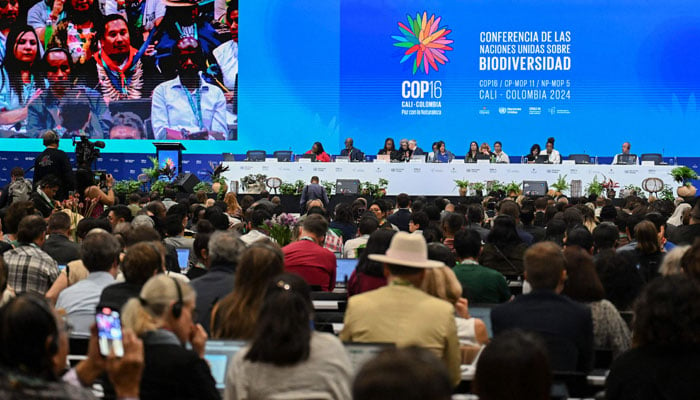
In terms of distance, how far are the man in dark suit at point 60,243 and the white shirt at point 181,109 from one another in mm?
14240

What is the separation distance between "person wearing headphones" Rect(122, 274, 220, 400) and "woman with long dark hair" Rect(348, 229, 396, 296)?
1994 millimetres

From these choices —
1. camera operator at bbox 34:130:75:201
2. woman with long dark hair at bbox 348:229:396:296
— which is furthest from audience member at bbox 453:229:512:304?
camera operator at bbox 34:130:75:201

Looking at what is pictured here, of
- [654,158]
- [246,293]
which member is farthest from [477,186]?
[246,293]

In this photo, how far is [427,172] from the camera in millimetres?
16312

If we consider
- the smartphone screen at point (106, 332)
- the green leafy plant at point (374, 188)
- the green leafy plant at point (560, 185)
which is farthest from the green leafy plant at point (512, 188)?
the smartphone screen at point (106, 332)

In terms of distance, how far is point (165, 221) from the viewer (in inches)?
299

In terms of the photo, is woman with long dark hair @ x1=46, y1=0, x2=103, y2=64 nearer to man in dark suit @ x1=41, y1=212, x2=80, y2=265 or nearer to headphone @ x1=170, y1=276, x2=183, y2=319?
man in dark suit @ x1=41, y1=212, x2=80, y2=265

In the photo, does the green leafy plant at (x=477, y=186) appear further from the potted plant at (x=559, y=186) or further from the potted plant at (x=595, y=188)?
the potted plant at (x=595, y=188)

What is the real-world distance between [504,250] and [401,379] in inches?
197

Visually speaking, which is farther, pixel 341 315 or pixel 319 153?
pixel 319 153

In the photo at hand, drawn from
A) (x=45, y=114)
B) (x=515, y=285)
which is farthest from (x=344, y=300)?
(x=45, y=114)

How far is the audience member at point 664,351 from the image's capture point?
2.79 metres

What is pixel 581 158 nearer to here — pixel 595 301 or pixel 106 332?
pixel 595 301

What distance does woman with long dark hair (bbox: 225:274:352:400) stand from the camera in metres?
2.58
